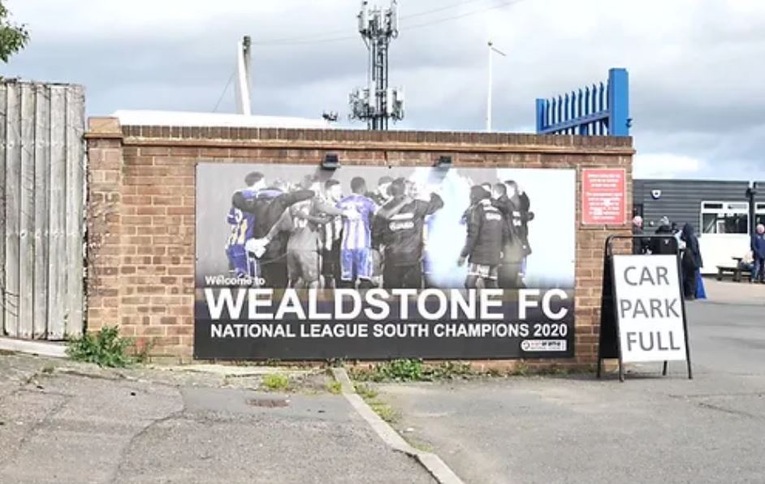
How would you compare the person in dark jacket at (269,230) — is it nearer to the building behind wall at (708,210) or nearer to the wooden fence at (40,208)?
the wooden fence at (40,208)

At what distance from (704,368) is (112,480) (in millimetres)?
8701

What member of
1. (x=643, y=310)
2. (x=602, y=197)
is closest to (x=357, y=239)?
(x=602, y=197)

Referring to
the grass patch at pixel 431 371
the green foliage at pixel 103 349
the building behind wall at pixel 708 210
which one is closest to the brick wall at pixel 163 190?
the green foliage at pixel 103 349

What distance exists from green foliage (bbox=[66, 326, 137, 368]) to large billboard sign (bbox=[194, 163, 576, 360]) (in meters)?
0.83

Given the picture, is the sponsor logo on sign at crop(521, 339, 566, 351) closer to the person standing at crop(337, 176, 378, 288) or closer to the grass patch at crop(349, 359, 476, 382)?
the grass patch at crop(349, 359, 476, 382)

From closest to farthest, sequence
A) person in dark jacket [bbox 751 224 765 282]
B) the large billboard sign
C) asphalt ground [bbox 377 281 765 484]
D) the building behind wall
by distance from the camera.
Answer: asphalt ground [bbox 377 281 765 484], the large billboard sign, person in dark jacket [bbox 751 224 765 282], the building behind wall

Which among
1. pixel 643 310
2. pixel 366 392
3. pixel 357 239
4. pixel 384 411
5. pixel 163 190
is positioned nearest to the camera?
pixel 384 411

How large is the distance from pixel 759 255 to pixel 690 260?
1007 centimetres

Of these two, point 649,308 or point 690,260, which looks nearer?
point 649,308

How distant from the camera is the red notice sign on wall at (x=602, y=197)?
42.2 feet

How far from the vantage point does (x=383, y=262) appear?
40.9ft

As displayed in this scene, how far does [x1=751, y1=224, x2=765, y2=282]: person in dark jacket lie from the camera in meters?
31.8

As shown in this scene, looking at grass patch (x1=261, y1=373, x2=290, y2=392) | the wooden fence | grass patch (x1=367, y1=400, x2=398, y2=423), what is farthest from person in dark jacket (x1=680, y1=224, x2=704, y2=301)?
the wooden fence

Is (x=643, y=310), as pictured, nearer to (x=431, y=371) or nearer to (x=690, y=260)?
(x=431, y=371)
